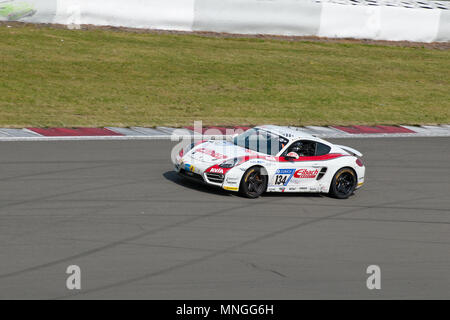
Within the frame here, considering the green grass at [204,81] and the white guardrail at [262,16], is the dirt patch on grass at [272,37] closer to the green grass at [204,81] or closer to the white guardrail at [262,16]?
the white guardrail at [262,16]

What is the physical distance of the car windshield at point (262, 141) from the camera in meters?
13.0

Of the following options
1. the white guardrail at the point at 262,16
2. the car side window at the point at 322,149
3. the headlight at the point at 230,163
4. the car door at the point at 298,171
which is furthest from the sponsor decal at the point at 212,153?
the white guardrail at the point at 262,16

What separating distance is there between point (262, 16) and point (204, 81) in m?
6.07

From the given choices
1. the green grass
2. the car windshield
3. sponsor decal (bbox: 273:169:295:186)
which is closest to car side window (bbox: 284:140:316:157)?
the car windshield

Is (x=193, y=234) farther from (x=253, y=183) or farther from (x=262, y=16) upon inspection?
(x=262, y=16)

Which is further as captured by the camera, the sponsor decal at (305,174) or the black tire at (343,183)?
the black tire at (343,183)

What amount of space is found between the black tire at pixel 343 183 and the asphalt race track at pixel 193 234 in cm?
22

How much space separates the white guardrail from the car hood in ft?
46.9

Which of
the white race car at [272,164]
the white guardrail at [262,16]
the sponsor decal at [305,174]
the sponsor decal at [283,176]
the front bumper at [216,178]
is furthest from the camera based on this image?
the white guardrail at [262,16]

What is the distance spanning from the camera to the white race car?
40.9ft

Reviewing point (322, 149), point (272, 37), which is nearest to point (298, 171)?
point (322, 149)
